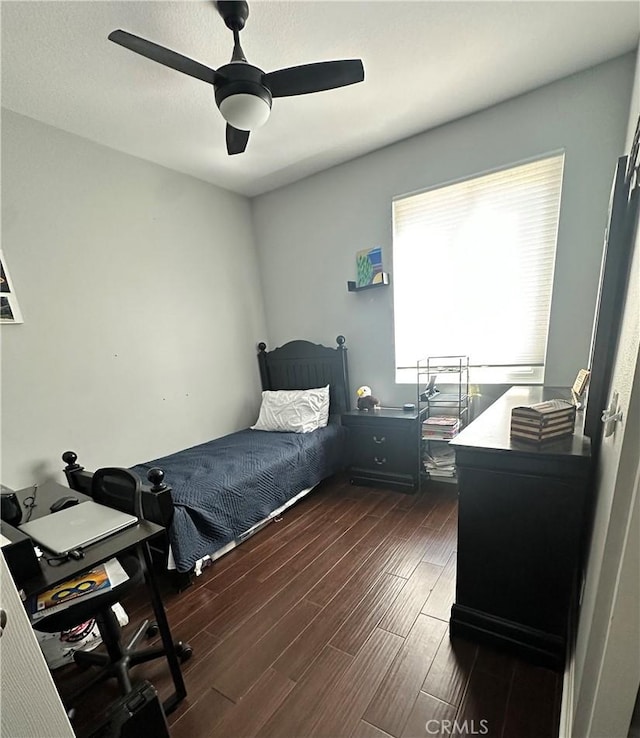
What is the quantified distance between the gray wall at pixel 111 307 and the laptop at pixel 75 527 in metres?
1.02

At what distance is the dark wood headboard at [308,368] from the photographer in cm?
315

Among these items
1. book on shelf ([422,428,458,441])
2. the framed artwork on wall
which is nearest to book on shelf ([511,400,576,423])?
book on shelf ([422,428,458,441])

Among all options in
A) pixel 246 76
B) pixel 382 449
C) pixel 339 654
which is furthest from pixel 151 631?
pixel 246 76

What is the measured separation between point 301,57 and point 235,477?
2408 mm

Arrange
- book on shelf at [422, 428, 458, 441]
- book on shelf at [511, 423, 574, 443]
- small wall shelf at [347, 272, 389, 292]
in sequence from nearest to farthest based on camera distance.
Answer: book on shelf at [511, 423, 574, 443], book on shelf at [422, 428, 458, 441], small wall shelf at [347, 272, 389, 292]

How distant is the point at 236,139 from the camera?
1.85 meters

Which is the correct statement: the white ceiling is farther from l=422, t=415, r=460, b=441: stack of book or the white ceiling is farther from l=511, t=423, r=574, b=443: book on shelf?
l=422, t=415, r=460, b=441: stack of book

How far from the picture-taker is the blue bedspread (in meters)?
1.85

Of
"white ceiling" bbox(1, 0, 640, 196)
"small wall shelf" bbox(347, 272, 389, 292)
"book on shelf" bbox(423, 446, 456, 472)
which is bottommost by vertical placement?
"book on shelf" bbox(423, 446, 456, 472)

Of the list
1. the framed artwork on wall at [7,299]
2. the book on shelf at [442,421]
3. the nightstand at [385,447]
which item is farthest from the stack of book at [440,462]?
the framed artwork on wall at [7,299]

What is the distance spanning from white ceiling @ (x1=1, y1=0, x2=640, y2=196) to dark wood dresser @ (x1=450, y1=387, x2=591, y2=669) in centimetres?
194

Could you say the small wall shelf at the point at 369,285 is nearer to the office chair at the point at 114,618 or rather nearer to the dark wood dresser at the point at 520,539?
the dark wood dresser at the point at 520,539

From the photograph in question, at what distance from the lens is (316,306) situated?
3.27 meters

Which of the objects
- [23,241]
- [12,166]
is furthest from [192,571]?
[12,166]
